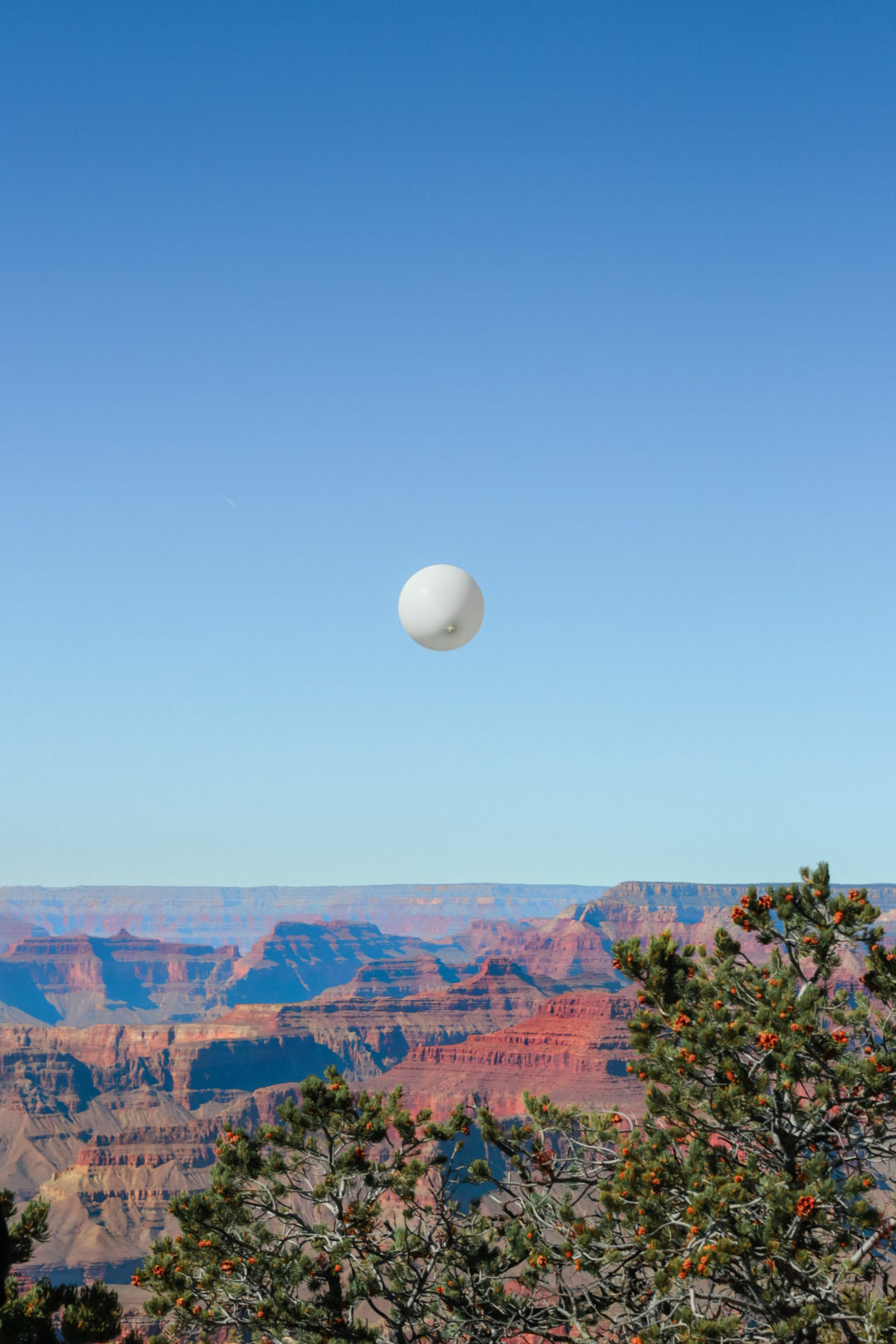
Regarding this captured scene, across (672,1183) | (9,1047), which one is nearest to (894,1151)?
(672,1183)

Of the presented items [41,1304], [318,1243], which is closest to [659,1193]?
[318,1243]

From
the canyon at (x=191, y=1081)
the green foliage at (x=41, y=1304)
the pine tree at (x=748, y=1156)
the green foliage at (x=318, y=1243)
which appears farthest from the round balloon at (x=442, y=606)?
the canyon at (x=191, y=1081)

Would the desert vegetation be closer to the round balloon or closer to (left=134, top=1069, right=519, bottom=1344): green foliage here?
(left=134, top=1069, right=519, bottom=1344): green foliage

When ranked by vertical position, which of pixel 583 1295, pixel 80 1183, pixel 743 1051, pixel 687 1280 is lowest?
pixel 80 1183

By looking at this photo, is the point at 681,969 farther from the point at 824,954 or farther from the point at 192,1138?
A: the point at 192,1138

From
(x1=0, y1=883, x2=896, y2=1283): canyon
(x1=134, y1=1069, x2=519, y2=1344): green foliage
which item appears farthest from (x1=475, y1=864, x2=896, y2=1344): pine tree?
(x1=0, y1=883, x2=896, y2=1283): canyon

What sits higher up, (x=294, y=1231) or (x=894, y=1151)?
(x=894, y=1151)
